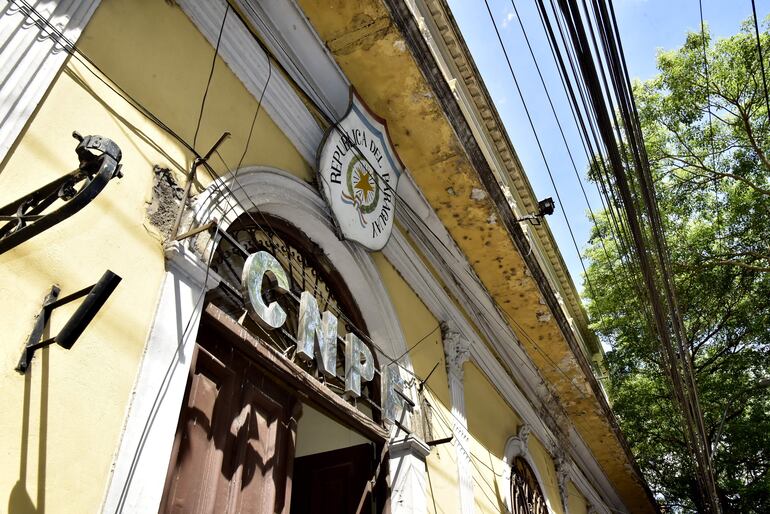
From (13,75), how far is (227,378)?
1.68 m

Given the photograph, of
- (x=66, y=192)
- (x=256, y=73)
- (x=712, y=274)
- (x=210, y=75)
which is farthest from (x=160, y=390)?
(x=712, y=274)

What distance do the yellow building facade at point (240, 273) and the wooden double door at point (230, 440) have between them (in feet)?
0.04

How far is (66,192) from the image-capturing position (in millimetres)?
1612

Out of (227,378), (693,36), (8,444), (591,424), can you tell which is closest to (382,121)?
(227,378)

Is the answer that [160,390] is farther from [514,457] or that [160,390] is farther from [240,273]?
[514,457]

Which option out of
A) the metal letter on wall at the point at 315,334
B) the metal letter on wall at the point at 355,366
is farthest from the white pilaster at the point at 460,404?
the metal letter on wall at the point at 315,334

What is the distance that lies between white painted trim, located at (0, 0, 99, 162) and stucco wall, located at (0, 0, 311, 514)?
6 centimetres

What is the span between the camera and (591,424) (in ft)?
29.5

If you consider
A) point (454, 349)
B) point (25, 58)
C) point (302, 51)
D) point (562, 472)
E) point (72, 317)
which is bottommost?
point (72, 317)

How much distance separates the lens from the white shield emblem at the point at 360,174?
12.4 ft

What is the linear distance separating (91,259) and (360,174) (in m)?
2.35

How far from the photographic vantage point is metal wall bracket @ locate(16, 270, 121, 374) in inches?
60.2

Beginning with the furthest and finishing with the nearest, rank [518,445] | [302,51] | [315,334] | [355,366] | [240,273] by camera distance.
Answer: [518,445], [302,51], [240,273], [355,366], [315,334]

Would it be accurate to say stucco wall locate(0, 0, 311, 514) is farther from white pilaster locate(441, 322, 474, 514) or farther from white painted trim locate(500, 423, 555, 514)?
white painted trim locate(500, 423, 555, 514)
